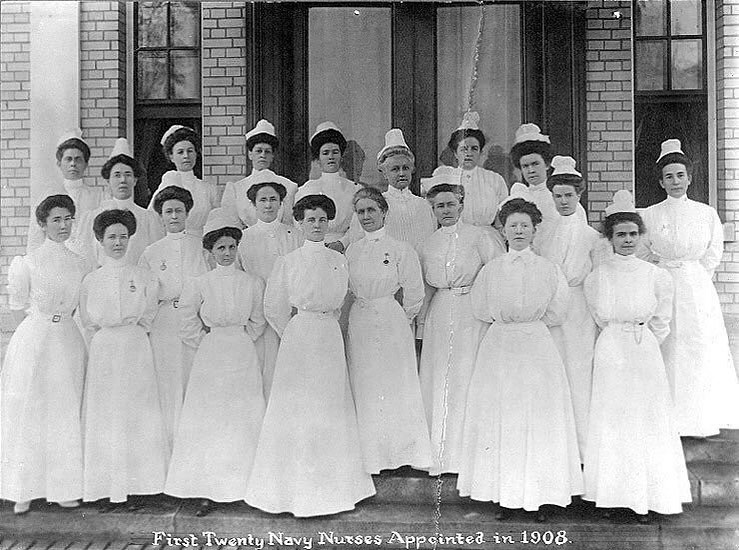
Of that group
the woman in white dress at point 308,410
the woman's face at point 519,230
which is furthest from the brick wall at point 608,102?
the woman in white dress at point 308,410

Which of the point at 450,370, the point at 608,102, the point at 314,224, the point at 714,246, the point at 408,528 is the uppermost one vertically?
the point at 608,102

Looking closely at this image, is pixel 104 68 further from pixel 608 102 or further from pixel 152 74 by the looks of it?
pixel 608 102

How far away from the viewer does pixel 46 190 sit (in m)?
4.28

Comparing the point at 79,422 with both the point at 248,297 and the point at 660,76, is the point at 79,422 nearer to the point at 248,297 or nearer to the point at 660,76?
the point at 248,297

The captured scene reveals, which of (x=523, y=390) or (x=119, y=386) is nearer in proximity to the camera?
(x=523, y=390)

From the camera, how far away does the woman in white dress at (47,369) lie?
4242mm

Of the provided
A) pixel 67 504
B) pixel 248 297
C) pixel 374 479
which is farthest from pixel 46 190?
pixel 374 479

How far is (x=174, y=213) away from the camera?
423cm

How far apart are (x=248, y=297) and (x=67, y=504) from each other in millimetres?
1530

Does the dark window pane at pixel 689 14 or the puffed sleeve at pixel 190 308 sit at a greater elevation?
the dark window pane at pixel 689 14

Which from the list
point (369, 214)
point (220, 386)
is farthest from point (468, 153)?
point (220, 386)

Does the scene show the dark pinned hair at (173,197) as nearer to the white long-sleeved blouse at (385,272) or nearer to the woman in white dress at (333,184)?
the woman in white dress at (333,184)

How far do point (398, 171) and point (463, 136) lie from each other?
39 centimetres

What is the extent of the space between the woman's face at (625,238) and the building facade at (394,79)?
0.14 m
